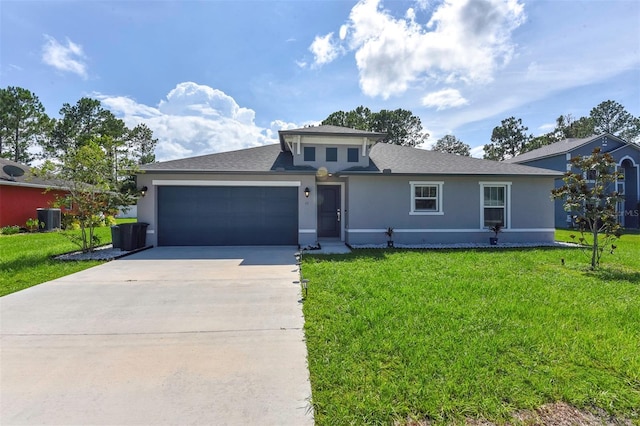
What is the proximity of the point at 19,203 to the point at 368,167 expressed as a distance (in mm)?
18694

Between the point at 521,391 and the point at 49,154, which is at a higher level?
the point at 49,154

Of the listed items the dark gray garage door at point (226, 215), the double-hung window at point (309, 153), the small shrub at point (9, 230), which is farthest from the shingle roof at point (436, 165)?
the small shrub at point (9, 230)

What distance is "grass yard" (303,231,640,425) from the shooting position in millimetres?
2453

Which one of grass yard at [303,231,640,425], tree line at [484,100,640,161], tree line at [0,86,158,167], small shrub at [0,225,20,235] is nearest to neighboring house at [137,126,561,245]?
grass yard at [303,231,640,425]

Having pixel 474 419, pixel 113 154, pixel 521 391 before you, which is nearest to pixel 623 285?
pixel 521 391

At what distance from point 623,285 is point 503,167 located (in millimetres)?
7137

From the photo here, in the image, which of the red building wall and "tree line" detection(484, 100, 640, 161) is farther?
"tree line" detection(484, 100, 640, 161)

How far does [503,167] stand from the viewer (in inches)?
478

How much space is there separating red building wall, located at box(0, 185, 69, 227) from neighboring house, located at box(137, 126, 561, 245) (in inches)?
366

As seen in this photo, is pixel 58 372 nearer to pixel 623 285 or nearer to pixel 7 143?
pixel 623 285

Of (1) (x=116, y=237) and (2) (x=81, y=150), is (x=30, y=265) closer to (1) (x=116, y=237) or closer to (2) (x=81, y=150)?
(1) (x=116, y=237)

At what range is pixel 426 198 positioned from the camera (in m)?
11.5

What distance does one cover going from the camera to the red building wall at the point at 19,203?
15162 millimetres

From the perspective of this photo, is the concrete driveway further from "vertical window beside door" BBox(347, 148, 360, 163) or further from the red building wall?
the red building wall
